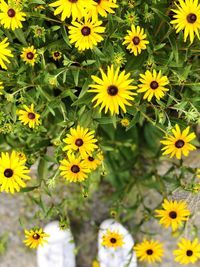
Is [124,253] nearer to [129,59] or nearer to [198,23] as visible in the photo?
[129,59]

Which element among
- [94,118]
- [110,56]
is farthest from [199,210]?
[110,56]

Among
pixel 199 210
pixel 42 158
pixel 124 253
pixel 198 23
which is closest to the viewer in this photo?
pixel 198 23

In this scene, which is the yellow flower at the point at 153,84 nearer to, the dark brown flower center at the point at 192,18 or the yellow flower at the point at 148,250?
the dark brown flower center at the point at 192,18

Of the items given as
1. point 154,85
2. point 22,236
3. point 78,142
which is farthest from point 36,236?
point 22,236

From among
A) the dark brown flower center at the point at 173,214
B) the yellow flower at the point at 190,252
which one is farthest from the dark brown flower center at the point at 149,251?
the dark brown flower center at the point at 173,214

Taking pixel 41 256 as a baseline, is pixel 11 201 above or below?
above

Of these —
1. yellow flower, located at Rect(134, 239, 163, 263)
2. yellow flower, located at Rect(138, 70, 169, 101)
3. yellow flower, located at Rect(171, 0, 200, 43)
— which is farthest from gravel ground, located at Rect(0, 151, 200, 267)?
yellow flower, located at Rect(171, 0, 200, 43)

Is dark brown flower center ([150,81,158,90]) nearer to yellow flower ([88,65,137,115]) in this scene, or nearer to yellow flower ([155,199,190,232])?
yellow flower ([88,65,137,115])

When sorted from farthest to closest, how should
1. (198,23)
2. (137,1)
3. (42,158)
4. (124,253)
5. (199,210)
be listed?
1. (124,253)
2. (199,210)
3. (42,158)
4. (137,1)
5. (198,23)
